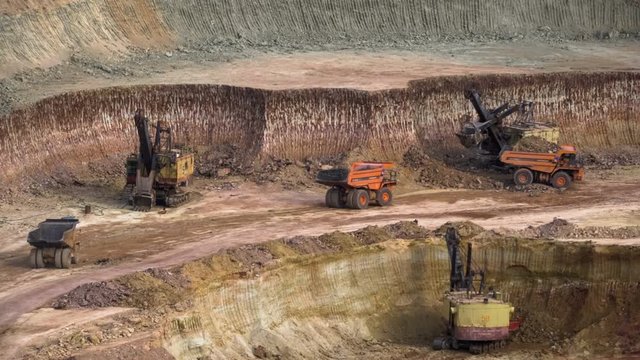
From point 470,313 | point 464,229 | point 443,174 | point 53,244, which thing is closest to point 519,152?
point 443,174

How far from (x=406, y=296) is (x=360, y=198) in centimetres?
641

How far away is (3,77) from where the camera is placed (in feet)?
182

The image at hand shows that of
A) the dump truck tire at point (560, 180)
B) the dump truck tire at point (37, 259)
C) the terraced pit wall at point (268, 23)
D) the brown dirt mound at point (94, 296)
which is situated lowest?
the brown dirt mound at point (94, 296)

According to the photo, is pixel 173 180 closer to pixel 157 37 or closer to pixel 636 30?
pixel 157 37

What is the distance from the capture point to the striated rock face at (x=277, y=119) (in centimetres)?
5206

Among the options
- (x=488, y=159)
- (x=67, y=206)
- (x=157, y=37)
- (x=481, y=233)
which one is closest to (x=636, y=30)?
(x=488, y=159)

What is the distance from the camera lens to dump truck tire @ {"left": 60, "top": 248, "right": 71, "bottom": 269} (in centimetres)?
4119

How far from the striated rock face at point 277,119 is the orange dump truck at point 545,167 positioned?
4.41 metres

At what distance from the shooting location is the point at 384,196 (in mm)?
49594

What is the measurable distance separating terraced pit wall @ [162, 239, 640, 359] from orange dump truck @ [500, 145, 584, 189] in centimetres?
893

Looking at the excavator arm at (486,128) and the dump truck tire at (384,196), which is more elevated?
the excavator arm at (486,128)

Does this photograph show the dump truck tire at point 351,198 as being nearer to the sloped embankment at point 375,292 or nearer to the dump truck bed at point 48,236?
the sloped embankment at point 375,292

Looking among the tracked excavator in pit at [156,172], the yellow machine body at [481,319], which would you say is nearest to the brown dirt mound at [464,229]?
the yellow machine body at [481,319]

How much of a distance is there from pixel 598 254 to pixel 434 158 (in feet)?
44.7
